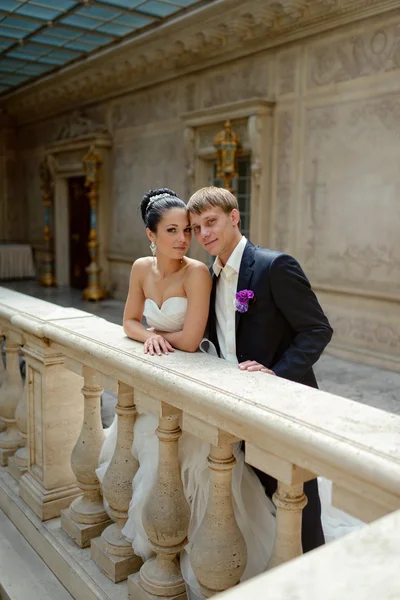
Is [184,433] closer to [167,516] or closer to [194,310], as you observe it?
[167,516]

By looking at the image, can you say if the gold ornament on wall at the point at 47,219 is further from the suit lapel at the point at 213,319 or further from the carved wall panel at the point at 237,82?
the suit lapel at the point at 213,319

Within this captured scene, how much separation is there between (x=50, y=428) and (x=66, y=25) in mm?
8536

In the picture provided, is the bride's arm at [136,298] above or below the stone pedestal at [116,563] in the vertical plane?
above

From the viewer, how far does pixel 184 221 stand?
2414 millimetres

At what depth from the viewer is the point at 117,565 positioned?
2.01m

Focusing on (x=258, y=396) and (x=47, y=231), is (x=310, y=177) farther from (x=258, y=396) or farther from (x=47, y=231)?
(x=47, y=231)

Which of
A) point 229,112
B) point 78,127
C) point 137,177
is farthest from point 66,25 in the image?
point 78,127

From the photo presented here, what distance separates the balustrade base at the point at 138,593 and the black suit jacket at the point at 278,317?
83cm

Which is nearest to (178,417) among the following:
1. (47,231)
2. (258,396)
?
(258,396)

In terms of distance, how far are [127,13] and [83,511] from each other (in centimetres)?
824

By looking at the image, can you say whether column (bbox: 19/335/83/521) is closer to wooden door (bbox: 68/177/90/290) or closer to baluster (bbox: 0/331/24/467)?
baluster (bbox: 0/331/24/467)

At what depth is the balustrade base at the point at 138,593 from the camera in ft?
5.91

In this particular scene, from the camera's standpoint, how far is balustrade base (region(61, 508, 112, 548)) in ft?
7.35

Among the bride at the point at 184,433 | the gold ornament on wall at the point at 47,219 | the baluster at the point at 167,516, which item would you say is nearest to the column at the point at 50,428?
the bride at the point at 184,433
